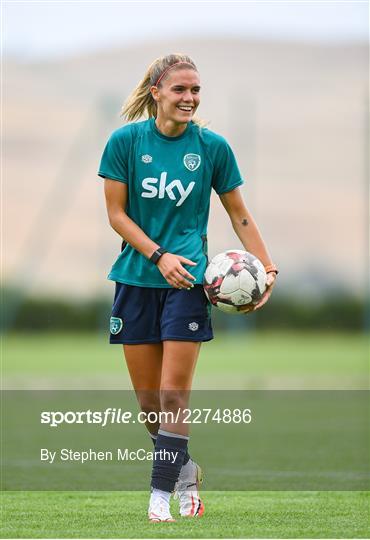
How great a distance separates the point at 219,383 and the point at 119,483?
35.9 ft

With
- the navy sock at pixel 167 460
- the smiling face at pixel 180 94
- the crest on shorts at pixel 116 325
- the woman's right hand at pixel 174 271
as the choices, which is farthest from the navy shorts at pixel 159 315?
the smiling face at pixel 180 94

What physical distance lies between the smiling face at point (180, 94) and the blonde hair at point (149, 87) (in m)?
0.04

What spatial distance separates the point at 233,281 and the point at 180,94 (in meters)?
0.95

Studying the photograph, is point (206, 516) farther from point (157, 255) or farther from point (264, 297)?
point (157, 255)

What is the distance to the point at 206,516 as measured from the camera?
5.74 meters

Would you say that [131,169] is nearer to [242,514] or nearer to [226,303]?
[226,303]

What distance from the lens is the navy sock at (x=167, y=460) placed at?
553 cm

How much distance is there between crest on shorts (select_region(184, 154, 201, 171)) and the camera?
571cm

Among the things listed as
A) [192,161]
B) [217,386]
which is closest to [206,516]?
[192,161]

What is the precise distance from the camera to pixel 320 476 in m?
7.39

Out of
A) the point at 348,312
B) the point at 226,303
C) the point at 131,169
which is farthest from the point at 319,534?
the point at 348,312

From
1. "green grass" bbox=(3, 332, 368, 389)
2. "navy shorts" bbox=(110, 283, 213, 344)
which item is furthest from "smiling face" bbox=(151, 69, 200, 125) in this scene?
"green grass" bbox=(3, 332, 368, 389)

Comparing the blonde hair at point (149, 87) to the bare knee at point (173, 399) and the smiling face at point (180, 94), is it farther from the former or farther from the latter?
the bare knee at point (173, 399)

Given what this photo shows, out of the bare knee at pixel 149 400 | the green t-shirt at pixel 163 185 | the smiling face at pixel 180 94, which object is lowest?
the bare knee at pixel 149 400
